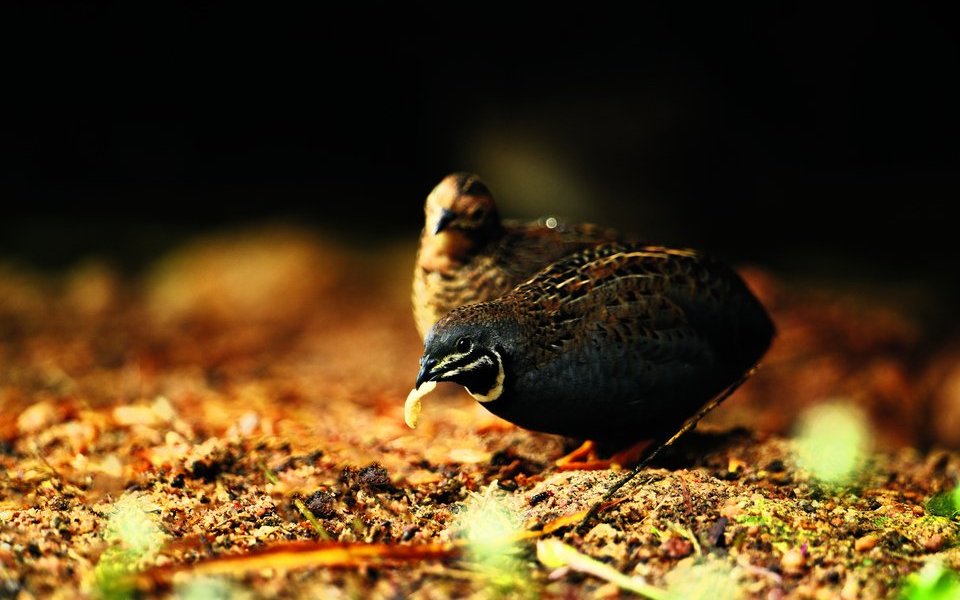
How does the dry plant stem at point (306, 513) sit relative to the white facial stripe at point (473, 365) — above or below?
below

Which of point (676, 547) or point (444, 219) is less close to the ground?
point (444, 219)

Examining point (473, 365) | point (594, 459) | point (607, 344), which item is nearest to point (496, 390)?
point (473, 365)

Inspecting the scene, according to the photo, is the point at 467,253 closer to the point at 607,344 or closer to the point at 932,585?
the point at 607,344

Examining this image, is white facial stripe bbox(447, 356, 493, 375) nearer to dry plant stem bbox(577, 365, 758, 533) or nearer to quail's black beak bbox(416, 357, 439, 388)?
quail's black beak bbox(416, 357, 439, 388)

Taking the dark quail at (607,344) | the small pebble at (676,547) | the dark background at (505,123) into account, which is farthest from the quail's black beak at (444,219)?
the dark background at (505,123)

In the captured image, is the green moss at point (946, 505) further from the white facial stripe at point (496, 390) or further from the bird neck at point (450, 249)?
the bird neck at point (450, 249)

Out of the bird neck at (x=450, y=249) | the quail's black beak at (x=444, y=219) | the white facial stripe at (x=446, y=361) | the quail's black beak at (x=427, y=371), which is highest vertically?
the quail's black beak at (x=444, y=219)

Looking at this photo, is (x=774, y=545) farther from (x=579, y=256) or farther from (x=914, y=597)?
(x=579, y=256)
